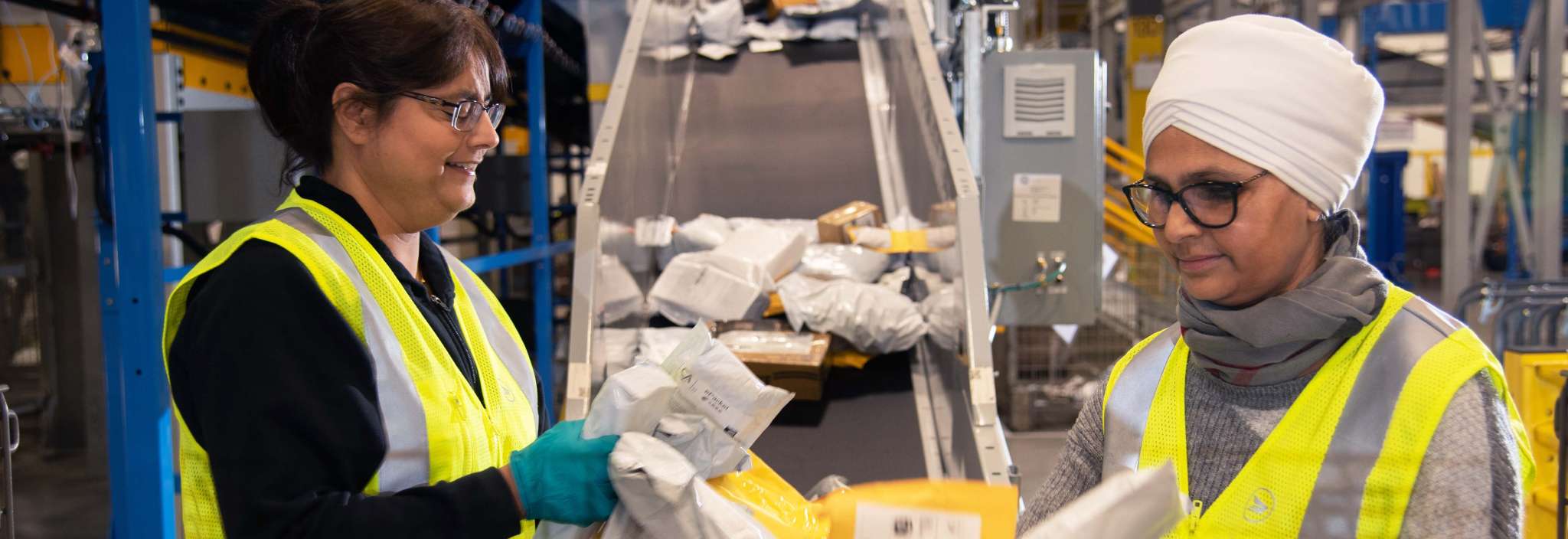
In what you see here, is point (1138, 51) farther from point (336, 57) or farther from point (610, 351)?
point (336, 57)

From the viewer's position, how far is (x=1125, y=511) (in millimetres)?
974

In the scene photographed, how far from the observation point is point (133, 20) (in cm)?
258

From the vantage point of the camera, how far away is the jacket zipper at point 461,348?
54.5 inches

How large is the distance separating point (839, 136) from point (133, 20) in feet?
12.8

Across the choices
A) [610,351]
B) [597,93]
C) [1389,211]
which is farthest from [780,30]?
[1389,211]

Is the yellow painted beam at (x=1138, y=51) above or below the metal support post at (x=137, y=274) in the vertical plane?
above

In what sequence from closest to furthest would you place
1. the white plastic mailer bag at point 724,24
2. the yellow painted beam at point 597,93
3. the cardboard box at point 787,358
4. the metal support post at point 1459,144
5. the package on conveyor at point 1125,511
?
1. the package on conveyor at point 1125,511
2. the cardboard box at point 787,358
3. the yellow painted beam at point 597,93
4. the white plastic mailer bag at point 724,24
5. the metal support post at point 1459,144

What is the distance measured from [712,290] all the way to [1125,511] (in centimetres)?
300

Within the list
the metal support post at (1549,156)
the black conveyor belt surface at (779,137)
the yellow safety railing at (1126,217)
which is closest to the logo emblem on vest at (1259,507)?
the black conveyor belt surface at (779,137)

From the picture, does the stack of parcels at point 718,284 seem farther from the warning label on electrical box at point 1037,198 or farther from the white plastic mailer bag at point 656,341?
the warning label on electrical box at point 1037,198

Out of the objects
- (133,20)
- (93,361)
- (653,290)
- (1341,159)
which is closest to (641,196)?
(653,290)

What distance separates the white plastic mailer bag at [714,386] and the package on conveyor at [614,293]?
1.60 meters

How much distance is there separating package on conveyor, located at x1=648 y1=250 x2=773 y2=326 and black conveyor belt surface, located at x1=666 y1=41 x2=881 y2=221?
130cm

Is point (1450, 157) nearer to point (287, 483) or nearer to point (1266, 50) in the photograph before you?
point (1266, 50)
